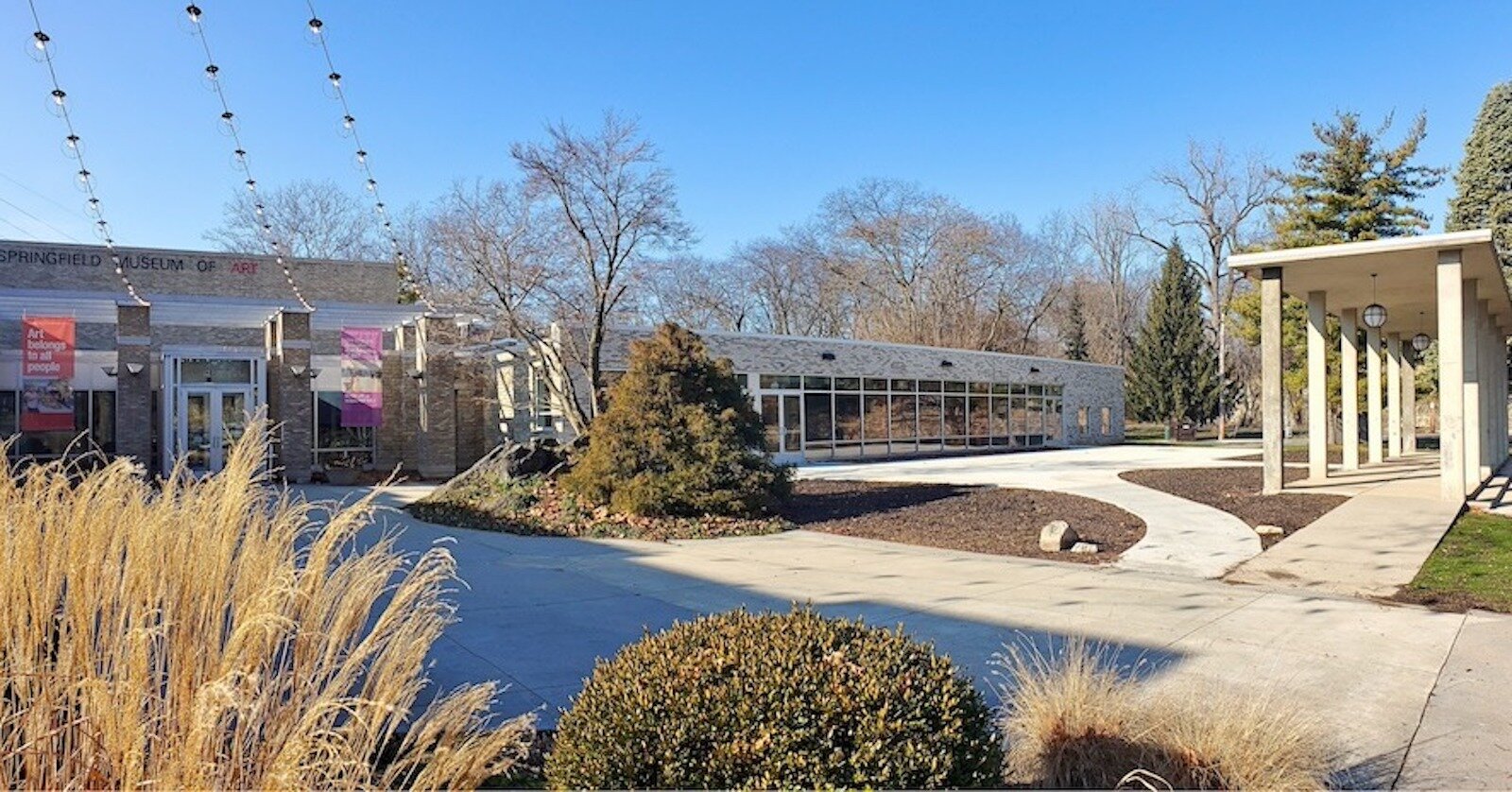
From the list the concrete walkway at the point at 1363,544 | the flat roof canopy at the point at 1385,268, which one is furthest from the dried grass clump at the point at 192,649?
the flat roof canopy at the point at 1385,268

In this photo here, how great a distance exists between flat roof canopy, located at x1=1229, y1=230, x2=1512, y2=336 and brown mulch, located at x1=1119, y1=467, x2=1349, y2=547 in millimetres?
3741

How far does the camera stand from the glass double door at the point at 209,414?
23.0 meters

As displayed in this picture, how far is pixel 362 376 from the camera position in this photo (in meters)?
26.0

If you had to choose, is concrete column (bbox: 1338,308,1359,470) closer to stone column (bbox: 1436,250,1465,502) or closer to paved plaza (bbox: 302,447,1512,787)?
stone column (bbox: 1436,250,1465,502)

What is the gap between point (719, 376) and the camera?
15148mm

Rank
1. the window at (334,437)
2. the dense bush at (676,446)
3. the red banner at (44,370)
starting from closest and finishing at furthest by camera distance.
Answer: the dense bush at (676,446) → the red banner at (44,370) → the window at (334,437)

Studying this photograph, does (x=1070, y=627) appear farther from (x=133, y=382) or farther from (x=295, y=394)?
(x=133, y=382)

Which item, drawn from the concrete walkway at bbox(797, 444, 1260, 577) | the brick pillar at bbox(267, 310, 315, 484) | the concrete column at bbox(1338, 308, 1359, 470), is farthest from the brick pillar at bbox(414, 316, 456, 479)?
the concrete column at bbox(1338, 308, 1359, 470)

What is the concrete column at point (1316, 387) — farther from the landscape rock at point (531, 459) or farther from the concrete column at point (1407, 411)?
the landscape rock at point (531, 459)

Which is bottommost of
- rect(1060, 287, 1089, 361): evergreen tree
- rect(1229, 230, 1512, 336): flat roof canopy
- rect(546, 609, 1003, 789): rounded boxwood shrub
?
rect(546, 609, 1003, 789): rounded boxwood shrub

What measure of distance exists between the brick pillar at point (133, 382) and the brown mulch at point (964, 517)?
16489 mm

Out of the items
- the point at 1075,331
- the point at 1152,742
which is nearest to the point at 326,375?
the point at 1152,742

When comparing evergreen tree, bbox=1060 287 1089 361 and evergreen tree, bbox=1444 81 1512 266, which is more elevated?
evergreen tree, bbox=1444 81 1512 266

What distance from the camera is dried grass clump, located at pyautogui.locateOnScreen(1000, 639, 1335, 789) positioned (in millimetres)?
3410
